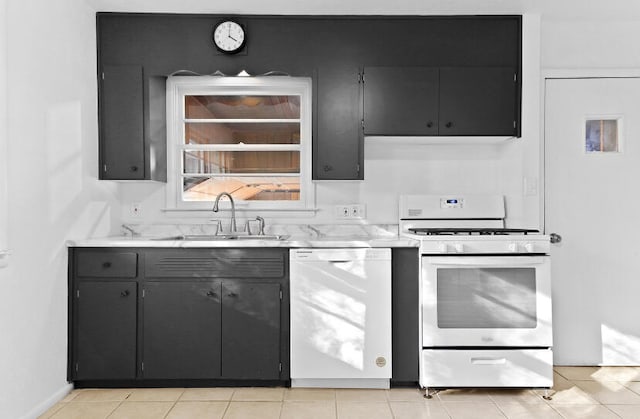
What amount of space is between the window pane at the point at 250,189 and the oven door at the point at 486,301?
1.23 metres

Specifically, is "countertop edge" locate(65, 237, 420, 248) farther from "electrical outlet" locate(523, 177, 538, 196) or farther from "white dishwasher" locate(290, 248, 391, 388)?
"electrical outlet" locate(523, 177, 538, 196)

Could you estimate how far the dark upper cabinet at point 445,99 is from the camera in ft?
11.1

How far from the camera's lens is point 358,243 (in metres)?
3.02

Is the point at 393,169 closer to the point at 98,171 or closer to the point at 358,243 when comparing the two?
the point at 358,243

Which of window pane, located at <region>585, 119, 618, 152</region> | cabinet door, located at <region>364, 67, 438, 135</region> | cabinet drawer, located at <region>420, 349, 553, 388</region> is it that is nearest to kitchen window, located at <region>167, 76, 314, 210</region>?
cabinet door, located at <region>364, 67, 438, 135</region>

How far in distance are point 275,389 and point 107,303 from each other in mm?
1133

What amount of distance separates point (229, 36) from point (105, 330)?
2020mm

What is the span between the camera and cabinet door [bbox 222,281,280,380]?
119 inches

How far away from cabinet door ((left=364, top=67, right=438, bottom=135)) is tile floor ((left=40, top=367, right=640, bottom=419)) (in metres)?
1.68

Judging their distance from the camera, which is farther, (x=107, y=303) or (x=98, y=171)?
(x=98, y=171)

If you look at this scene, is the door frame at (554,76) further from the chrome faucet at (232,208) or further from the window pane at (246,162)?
the chrome faucet at (232,208)

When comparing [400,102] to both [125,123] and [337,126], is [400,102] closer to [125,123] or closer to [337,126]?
[337,126]

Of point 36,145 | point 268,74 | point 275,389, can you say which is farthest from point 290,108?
point 275,389

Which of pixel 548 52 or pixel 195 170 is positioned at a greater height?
pixel 548 52
